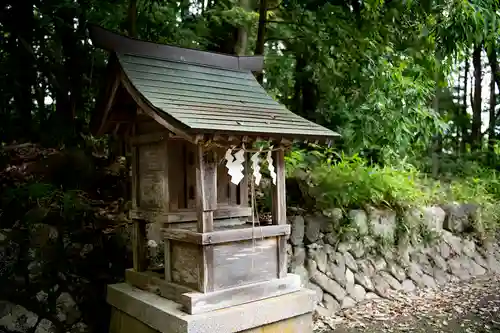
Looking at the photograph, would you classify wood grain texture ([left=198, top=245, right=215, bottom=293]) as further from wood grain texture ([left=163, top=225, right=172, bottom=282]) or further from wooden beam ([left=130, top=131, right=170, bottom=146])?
wooden beam ([left=130, top=131, right=170, bottom=146])

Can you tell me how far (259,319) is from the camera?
4086mm

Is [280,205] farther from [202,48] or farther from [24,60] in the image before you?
[24,60]

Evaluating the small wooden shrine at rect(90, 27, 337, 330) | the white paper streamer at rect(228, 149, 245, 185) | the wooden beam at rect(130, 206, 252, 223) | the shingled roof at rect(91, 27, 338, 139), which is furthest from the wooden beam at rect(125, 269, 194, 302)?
the shingled roof at rect(91, 27, 338, 139)

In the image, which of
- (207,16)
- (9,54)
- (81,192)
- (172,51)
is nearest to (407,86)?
(207,16)

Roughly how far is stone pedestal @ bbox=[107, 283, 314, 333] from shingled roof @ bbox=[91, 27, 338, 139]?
1640 millimetres

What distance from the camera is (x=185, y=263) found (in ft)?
13.6

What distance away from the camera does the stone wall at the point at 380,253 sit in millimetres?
6488

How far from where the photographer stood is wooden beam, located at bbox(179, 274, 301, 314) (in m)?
3.81

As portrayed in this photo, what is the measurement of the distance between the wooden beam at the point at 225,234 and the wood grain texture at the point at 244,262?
8cm

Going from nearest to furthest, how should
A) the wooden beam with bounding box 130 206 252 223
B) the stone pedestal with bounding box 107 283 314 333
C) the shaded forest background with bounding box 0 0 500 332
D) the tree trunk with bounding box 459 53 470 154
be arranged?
the stone pedestal with bounding box 107 283 314 333 → the wooden beam with bounding box 130 206 252 223 → the shaded forest background with bounding box 0 0 500 332 → the tree trunk with bounding box 459 53 470 154

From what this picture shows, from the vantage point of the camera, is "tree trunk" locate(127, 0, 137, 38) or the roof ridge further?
"tree trunk" locate(127, 0, 137, 38)

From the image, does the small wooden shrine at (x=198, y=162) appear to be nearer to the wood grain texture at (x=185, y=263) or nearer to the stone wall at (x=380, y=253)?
the wood grain texture at (x=185, y=263)

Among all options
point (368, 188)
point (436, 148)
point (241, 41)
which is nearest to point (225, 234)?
point (368, 188)

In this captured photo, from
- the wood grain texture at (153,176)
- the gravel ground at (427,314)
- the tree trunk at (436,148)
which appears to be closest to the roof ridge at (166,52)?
the wood grain texture at (153,176)
